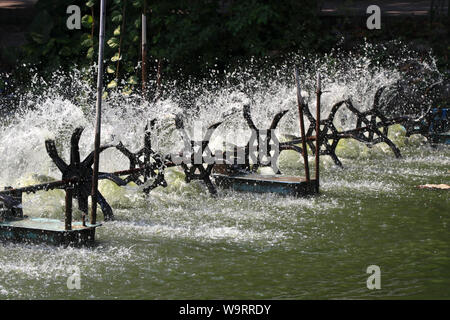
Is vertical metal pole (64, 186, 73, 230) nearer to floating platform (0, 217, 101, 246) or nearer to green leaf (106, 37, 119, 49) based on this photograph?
floating platform (0, 217, 101, 246)

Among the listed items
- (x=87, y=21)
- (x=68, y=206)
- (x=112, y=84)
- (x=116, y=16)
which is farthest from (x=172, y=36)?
(x=68, y=206)

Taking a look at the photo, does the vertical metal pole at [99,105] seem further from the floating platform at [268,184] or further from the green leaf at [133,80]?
the green leaf at [133,80]

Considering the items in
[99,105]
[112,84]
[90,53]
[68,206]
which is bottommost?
[68,206]

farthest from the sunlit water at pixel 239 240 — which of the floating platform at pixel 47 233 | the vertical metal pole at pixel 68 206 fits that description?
the vertical metal pole at pixel 68 206

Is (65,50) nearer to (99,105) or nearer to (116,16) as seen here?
(116,16)

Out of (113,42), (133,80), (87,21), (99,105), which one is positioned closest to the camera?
(99,105)

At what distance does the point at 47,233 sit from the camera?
7.61 metres

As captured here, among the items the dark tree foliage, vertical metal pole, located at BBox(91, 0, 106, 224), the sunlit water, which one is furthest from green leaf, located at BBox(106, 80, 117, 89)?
vertical metal pole, located at BBox(91, 0, 106, 224)

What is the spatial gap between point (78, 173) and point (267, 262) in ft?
9.23

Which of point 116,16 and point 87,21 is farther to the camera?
point 87,21

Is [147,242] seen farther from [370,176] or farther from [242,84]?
[242,84]

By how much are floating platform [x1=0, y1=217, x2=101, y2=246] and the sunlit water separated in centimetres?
10

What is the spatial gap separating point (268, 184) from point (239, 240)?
8.51 feet
